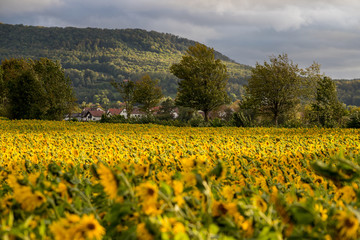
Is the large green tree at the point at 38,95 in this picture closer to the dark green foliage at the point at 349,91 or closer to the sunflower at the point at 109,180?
the sunflower at the point at 109,180

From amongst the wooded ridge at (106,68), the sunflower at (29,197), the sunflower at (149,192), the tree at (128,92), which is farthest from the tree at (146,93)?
the wooded ridge at (106,68)

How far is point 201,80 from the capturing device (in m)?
33.6

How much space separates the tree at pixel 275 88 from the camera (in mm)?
32781

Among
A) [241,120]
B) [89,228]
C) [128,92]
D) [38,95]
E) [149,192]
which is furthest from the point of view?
[128,92]

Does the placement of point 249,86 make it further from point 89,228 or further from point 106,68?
point 106,68

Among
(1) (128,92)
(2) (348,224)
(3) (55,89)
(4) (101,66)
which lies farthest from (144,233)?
(4) (101,66)

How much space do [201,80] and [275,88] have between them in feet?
23.6

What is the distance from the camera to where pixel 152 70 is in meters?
169

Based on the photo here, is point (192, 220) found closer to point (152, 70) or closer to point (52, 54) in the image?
point (152, 70)

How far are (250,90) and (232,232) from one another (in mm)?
32785

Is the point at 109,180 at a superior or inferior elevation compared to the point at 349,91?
inferior

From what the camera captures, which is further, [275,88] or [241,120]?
[275,88]

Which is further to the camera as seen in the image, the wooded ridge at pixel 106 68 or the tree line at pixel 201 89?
the wooded ridge at pixel 106 68

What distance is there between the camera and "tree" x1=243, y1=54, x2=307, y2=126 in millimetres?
32781
